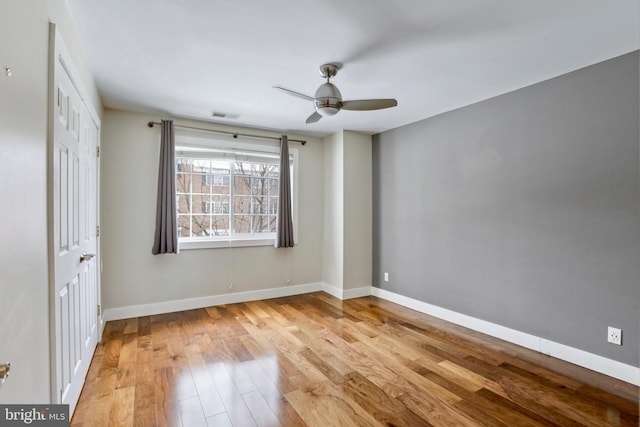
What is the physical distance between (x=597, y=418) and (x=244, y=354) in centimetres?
256

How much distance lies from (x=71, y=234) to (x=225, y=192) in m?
2.40

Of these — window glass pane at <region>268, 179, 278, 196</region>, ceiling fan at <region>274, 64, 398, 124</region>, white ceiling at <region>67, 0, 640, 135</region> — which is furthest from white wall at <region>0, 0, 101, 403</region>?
window glass pane at <region>268, 179, 278, 196</region>

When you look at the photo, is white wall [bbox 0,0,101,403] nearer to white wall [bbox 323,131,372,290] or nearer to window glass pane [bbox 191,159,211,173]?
window glass pane [bbox 191,159,211,173]

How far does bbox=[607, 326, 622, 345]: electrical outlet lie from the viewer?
2383mm

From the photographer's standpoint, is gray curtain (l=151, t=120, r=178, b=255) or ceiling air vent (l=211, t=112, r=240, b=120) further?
ceiling air vent (l=211, t=112, r=240, b=120)

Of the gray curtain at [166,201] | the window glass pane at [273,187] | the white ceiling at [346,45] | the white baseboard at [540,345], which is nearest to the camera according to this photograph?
the white ceiling at [346,45]

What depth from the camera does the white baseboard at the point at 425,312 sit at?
2.46 meters

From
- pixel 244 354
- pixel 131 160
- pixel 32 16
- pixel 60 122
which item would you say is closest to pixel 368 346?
pixel 244 354

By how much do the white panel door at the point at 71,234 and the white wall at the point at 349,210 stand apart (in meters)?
2.97

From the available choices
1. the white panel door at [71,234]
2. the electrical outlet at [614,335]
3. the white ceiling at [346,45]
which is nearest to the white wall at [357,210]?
the white ceiling at [346,45]

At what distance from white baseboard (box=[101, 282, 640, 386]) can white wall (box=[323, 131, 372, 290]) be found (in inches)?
10.0

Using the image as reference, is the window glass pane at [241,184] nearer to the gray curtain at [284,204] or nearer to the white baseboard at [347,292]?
the gray curtain at [284,204]

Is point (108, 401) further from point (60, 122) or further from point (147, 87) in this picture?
point (147, 87)

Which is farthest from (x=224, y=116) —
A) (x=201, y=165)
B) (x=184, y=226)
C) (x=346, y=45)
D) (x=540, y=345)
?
(x=540, y=345)
